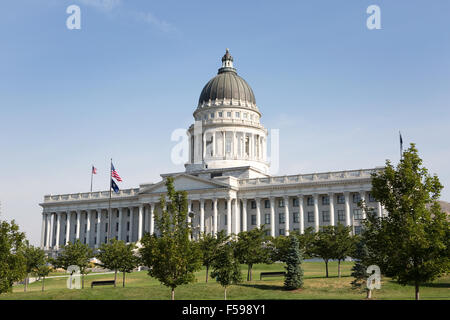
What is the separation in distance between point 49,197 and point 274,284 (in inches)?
3185

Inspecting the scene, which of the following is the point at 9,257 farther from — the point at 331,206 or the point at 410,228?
the point at 331,206

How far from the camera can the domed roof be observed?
365 ft

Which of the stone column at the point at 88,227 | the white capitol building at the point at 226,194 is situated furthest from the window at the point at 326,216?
the stone column at the point at 88,227

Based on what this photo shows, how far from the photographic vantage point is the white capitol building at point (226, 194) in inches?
3236

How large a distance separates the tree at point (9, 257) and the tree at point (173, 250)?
962 cm

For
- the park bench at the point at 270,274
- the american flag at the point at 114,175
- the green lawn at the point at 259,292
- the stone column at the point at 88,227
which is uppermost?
the american flag at the point at 114,175

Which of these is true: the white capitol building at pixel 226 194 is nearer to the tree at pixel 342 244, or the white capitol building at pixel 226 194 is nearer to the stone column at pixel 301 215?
the stone column at pixel 301 215


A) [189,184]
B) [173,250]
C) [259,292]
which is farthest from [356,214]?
[173,250]

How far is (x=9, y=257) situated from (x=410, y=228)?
26473mm

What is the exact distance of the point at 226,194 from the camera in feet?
287

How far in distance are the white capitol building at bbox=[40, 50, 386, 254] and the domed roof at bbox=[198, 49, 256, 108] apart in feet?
0.78

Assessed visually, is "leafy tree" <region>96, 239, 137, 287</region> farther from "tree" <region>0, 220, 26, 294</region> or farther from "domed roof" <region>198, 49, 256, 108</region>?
"domed roof" <region>198, 49, 256, 108</region>

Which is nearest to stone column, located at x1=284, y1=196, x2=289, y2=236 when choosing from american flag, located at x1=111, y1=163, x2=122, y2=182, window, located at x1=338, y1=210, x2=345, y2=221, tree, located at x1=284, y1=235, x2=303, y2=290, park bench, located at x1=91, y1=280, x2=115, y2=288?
window, located at x1=338, y1=210, x2=345, y2=221
